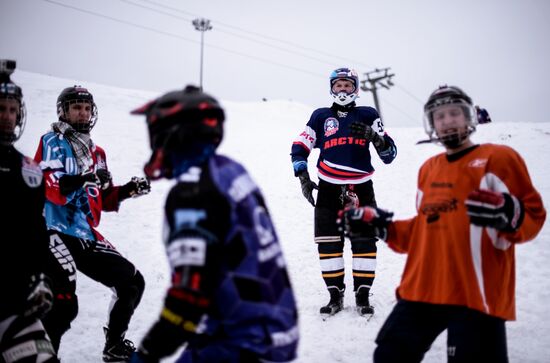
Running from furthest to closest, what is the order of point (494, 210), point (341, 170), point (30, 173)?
point (341, 170) < point (30, 173) < point (494, 210)

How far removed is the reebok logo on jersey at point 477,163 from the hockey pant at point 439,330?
0.90 metres

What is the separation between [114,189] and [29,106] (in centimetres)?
1552

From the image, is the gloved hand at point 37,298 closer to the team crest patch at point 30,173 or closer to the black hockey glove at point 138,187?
the team crest patch at point 30,173

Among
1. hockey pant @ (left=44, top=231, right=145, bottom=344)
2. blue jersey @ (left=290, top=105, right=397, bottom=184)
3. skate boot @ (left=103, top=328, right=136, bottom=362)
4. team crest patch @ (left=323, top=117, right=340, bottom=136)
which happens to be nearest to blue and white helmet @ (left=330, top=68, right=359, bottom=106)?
blue jersey @ (left=290, top=105, right=397, bottom=184)

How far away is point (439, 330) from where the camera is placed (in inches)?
103

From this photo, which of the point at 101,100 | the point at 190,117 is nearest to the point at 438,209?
the point at 190,117

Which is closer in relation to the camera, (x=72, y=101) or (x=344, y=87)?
(x=72, y=101)

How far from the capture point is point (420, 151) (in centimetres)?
1585

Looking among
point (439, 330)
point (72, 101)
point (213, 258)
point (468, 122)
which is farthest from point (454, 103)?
point (72, 101)

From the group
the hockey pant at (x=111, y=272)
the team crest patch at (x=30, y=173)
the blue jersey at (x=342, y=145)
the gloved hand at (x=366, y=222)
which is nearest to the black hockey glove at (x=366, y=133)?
the blue jersey at (x=342, y=145)

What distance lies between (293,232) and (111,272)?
551cm

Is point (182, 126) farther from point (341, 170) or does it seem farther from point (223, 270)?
point (341, 170)

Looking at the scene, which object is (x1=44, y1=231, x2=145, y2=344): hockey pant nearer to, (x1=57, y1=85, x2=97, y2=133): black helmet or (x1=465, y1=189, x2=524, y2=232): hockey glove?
(x1=57, y1=85, x2=97, y2=133): black helmet

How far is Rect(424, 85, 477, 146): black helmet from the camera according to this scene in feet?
9.12
